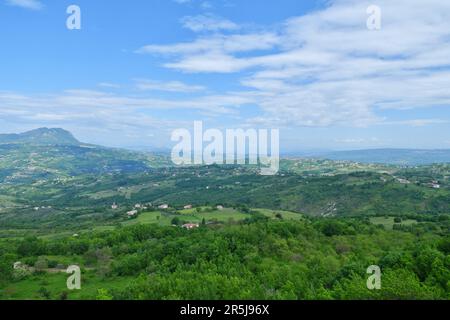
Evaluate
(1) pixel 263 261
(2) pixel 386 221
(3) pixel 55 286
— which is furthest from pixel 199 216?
(1) pixel 263 261

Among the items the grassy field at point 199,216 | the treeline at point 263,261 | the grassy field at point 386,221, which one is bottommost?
the grassy field at point 199,216

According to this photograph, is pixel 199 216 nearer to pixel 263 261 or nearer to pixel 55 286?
pixel 55 286

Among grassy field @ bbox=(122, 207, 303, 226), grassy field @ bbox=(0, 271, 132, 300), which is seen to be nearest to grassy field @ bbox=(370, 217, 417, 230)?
grassy field @ bbox=(122, 207, 303, 226)

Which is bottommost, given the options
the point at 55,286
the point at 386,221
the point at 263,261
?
the point at 386,221

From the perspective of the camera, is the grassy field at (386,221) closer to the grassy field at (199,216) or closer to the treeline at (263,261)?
the treeline at (263,261)

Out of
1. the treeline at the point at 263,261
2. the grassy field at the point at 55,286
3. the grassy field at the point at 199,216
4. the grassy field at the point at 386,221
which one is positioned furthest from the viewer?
the grassy field at the point at 199,216

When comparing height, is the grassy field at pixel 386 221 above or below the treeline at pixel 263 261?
below

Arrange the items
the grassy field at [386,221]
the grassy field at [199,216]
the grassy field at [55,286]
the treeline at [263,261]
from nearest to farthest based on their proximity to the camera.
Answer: the treeline at [263,261] < the grassy field at [55,286] < the grassy field at [386,221] < the grassy field at [199,216]

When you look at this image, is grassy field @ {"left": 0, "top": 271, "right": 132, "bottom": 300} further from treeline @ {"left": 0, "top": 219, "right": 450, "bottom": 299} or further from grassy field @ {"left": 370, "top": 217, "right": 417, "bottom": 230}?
grassy field @ {"left": 370, "top": 217, "right": 417, "bottom": 230}

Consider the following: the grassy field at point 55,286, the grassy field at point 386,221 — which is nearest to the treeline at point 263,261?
the grassy field at point 55,286

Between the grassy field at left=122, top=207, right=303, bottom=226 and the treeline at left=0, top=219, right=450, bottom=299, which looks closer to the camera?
the treeline at left=0, top=219, right=450, bottom=299

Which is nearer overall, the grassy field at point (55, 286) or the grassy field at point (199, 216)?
the grassy field at point (55, 286)
